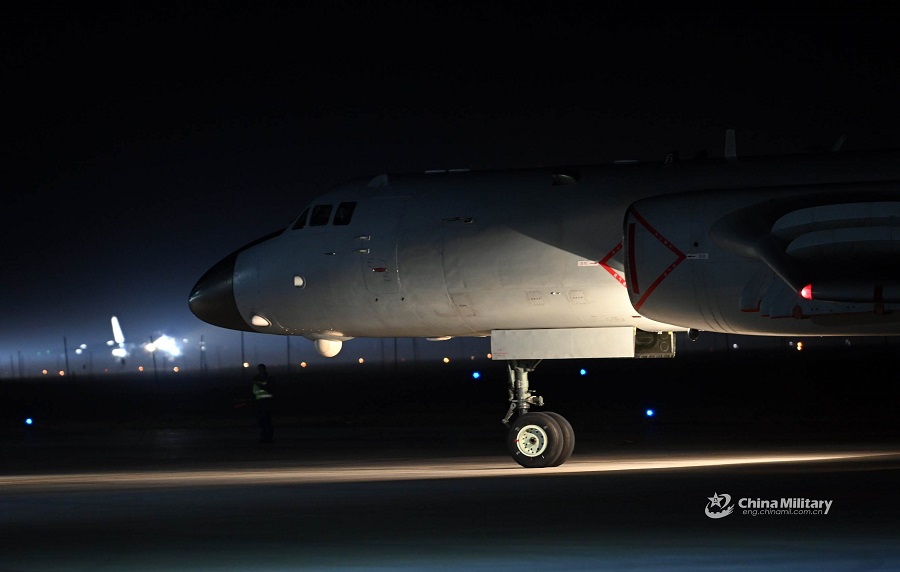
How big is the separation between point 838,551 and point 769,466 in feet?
28.2

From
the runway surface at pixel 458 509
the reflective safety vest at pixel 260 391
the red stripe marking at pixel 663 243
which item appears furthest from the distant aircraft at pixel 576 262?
the reflective safety vest at pixel 260 391

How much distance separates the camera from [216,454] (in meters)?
26.0

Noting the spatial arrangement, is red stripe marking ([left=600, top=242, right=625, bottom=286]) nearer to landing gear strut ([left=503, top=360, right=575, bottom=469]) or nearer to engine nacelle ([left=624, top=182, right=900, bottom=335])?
engine nacelle ([left=624, top=182, right=900, bottom=335])

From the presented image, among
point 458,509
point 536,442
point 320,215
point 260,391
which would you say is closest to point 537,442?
point 536,442

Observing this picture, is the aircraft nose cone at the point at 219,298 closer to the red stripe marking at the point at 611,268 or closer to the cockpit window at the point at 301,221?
the cockpit window at the point at 301,221

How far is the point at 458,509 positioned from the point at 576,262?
254 inches

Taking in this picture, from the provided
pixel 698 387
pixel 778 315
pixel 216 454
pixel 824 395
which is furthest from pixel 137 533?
pixel 698 387

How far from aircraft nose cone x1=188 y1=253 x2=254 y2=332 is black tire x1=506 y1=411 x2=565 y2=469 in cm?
486

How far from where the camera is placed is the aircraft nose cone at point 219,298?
836 inches

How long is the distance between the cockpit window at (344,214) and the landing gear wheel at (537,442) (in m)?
4.09

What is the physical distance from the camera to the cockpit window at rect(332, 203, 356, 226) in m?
20.4

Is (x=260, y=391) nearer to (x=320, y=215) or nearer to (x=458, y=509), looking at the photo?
(x=320, y=215)

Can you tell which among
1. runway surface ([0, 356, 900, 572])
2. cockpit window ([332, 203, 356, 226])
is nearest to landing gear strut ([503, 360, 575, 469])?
runway surface ([0, 356, 900, 572])

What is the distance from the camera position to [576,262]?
726 inches
